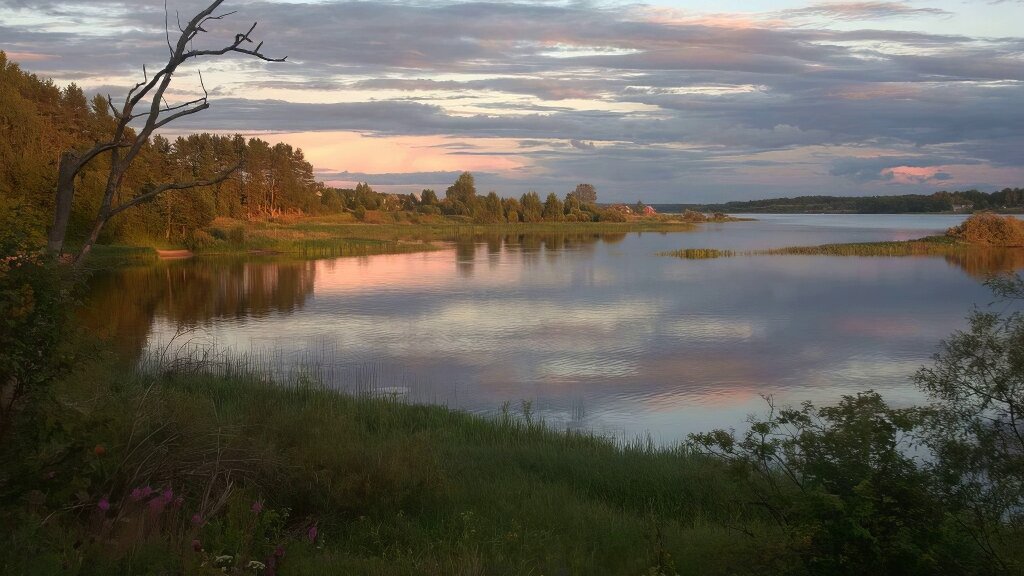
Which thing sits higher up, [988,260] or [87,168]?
[87,168]

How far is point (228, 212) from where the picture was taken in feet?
191

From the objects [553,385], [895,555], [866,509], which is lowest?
[553,385]

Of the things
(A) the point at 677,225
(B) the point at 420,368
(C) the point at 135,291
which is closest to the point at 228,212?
(C) the point at 135,291

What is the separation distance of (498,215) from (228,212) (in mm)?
37288

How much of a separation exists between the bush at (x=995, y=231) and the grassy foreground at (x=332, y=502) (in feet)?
150

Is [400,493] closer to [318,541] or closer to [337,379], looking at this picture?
[318,541]

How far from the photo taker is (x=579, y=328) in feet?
63.4

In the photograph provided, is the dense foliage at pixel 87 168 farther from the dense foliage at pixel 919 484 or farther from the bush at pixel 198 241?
the dense foliage at pixel 919 484

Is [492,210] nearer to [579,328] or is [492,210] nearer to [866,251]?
[866,251]

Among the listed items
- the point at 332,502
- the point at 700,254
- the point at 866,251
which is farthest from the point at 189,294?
the point at 866,251

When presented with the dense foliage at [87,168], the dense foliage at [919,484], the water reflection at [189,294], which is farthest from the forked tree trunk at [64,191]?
the dense foliage at [87,168]

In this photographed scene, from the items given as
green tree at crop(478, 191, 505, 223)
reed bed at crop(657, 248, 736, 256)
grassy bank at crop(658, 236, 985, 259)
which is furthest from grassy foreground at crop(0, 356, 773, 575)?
green tree at crop(478, 191, 505, 223)

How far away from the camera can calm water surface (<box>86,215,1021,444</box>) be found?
42.1ft

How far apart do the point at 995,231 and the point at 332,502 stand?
4986cm
